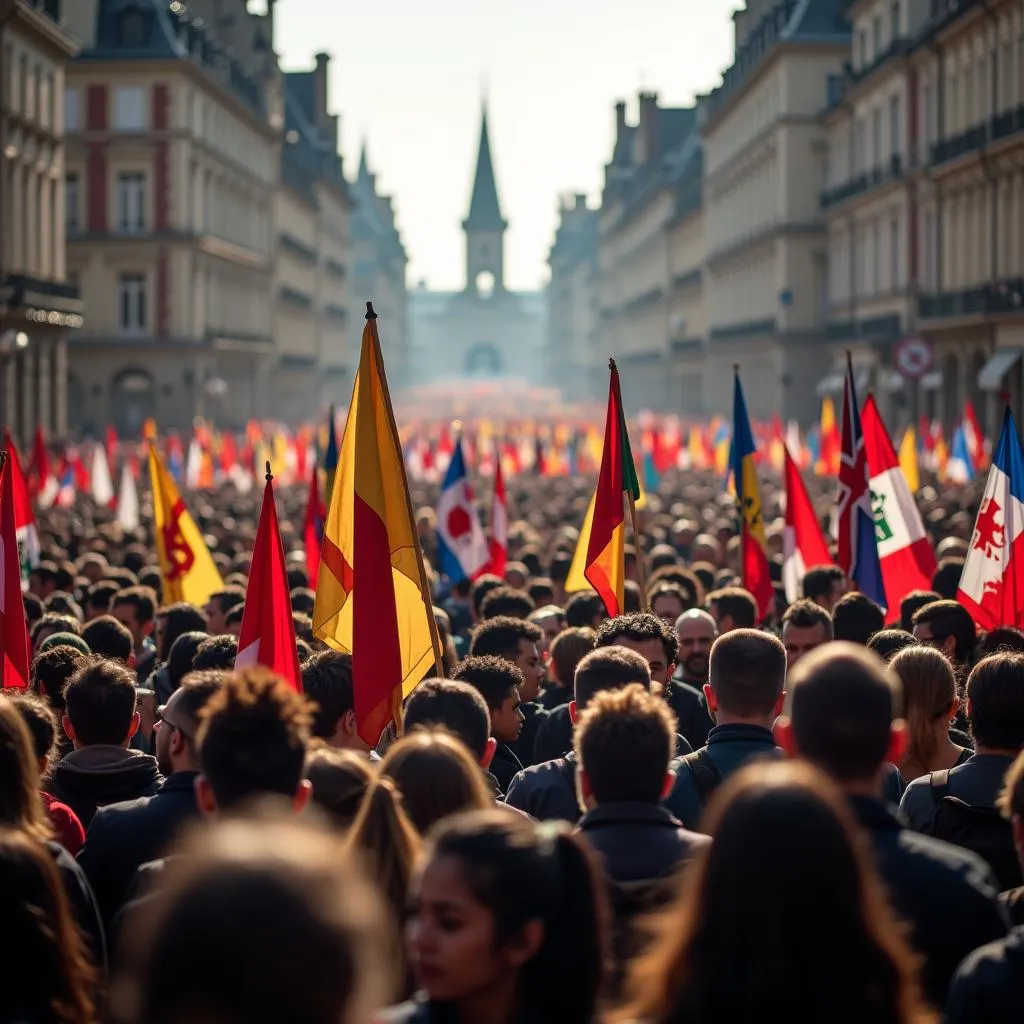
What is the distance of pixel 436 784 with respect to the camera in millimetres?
5230

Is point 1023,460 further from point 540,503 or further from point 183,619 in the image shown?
point 540,503

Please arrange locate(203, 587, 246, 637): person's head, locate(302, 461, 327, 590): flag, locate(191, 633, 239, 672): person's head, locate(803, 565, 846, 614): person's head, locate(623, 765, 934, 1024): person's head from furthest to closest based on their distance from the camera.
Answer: locate(302, 461, 327, 590): flag → locate(803, 565, 846, 614): person's head → locate(203, 587, 246, 637): person's head → locate(191, 633, 239, 672): person's head → locate(623, 765, 934, 1024): person's head

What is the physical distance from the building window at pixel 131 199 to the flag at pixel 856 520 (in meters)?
58.9

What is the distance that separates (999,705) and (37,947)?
11.3 feet

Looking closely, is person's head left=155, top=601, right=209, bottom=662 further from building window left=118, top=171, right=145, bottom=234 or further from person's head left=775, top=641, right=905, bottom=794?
building window left=118, top=171, right=145, bottom=234

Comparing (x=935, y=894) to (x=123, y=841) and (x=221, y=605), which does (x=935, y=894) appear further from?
(x=221, y=605)

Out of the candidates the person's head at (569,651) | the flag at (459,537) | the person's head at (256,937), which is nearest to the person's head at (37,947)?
the person's head at (256,937)

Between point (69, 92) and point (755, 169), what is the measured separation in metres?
25.9

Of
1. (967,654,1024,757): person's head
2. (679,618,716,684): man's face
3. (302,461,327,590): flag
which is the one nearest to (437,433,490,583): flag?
(302,461,327,590): flag

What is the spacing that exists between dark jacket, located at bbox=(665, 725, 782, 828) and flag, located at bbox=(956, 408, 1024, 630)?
5.97 metres

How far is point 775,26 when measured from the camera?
7506 centimetres

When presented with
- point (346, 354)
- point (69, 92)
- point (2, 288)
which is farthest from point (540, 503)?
point (346, 354)

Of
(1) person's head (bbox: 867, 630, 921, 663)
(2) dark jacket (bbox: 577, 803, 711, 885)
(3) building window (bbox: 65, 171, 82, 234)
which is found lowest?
(2) dark jacket (bbox: 577, 803, 711, 885)

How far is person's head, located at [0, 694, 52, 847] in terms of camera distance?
17.2 ft
